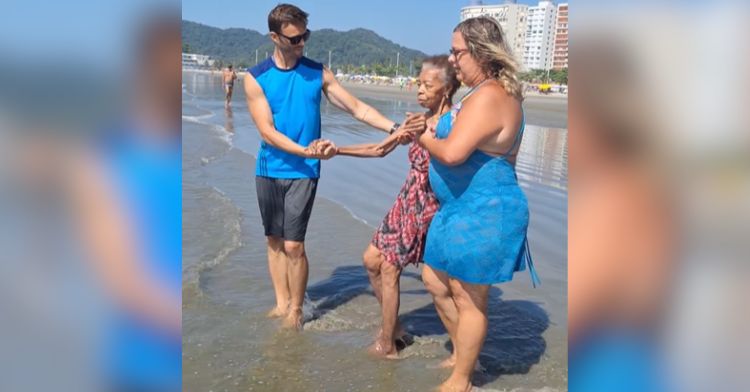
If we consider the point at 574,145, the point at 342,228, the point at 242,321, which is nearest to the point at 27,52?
the point at 574,145

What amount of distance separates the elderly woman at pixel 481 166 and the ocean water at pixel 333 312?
1036 millimetres

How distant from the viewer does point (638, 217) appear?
100cm

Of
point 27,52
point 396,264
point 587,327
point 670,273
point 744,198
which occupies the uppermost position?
point 27,52

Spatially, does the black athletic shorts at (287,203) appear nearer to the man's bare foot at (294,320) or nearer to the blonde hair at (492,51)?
the man's bare foot at (294,320)

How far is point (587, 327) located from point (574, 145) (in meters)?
0.38

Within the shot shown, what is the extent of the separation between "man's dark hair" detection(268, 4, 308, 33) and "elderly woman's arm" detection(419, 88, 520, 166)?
1.59 metres

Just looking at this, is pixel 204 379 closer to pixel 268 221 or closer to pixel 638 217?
pixel 268 221

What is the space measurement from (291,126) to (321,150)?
411 millimetres

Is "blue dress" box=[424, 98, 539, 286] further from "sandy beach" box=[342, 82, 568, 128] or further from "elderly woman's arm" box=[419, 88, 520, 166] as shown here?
"sandy beach" box=[342, 82, 568, 128]

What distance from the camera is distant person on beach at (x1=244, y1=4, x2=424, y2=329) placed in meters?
3.85

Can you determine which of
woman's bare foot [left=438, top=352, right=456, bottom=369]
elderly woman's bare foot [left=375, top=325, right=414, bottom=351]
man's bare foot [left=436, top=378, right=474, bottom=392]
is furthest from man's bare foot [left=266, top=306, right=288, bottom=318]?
man's bare foot [left=436, top=378, right=474, bottom=392]

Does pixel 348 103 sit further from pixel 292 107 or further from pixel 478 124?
pixel 478 124

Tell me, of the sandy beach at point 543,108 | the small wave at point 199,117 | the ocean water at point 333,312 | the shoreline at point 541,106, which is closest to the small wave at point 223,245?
the ocean water at point 333,312

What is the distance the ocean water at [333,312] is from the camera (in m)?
3.65
